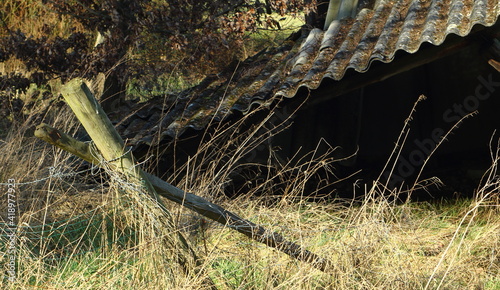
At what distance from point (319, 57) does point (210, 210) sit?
3188 mm

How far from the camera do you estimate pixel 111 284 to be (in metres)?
4.20

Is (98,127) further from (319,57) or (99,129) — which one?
(319,57)

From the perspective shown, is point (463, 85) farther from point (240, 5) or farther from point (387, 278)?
point (387, 278)

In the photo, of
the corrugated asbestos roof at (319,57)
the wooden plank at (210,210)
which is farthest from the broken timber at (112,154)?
the corrugated asbestos roof at (319,57)

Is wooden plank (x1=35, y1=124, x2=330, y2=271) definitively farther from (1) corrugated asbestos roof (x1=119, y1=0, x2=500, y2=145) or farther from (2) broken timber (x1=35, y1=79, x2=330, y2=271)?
(1) corrugated asbestos roof (x1=119, y1=0, x2=500, y2=145)

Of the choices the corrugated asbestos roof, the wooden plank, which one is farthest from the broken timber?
the corrugated asbestos roof

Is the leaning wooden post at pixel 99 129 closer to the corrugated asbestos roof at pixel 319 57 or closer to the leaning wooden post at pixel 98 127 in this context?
the leaning wooden post at pixel 98 127

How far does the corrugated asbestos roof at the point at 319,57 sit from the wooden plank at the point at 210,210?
7.54 feet

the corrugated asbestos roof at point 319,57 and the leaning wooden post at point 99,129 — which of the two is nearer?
the leaning wooden post at point 99,129

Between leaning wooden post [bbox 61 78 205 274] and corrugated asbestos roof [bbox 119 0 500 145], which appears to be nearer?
leaning wooden post [bbox 61 78 205 274]

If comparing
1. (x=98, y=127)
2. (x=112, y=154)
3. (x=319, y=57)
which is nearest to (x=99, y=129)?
(x=98, y=127)

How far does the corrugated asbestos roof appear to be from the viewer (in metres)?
6.03

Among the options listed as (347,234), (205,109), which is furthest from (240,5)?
(347,234)

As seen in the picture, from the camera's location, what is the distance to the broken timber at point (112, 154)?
3715mm
